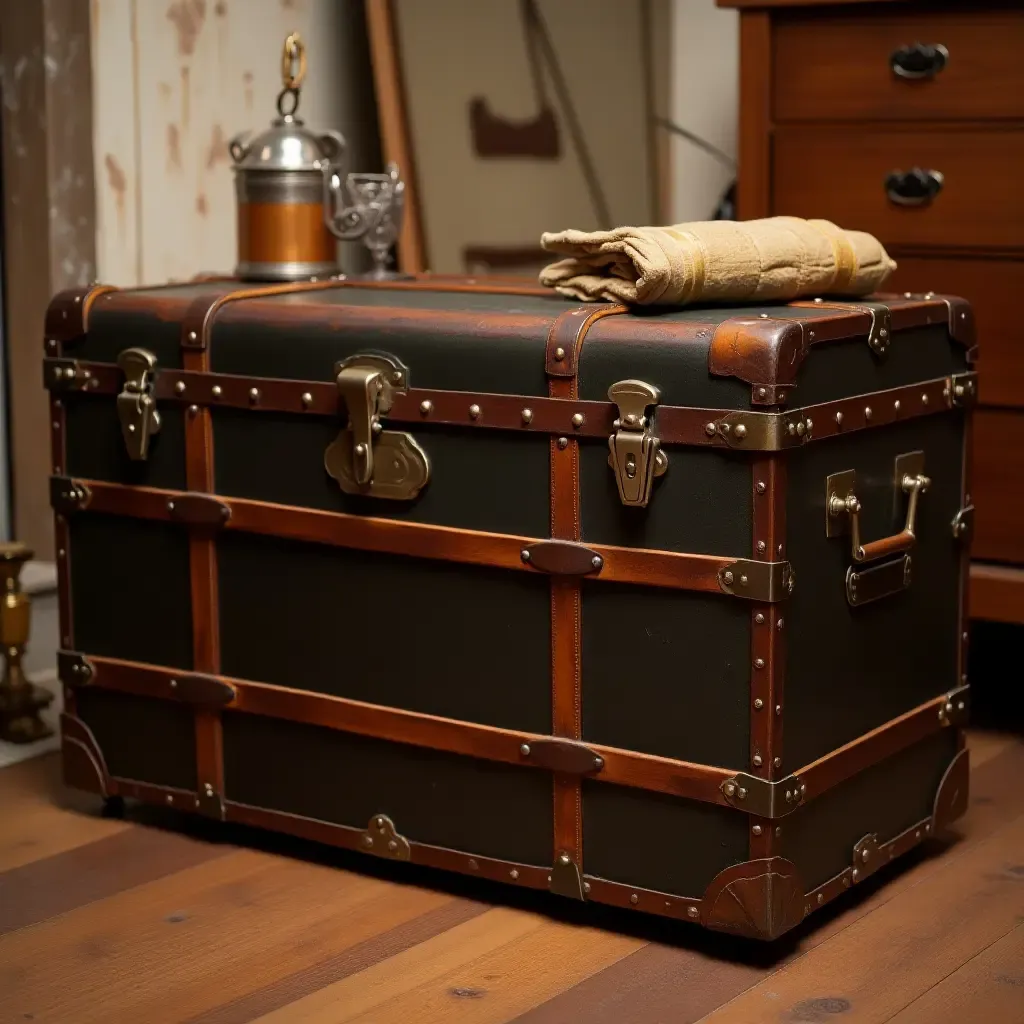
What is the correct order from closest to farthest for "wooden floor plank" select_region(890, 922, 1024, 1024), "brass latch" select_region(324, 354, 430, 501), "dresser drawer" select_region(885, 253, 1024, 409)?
"wooden floor plank" select_region(890, 922, 1024, 1024) < "brass latch" select_region(324, 354, 430, 501) < "dresser drawer" select_region(885, 253, 1024, 409)

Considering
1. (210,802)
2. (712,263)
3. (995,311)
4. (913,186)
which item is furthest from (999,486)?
(210,802)

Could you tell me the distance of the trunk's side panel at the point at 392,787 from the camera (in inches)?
76.6

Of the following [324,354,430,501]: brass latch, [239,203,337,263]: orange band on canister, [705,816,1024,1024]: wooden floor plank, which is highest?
[239,203,337,263]: orange band on canister

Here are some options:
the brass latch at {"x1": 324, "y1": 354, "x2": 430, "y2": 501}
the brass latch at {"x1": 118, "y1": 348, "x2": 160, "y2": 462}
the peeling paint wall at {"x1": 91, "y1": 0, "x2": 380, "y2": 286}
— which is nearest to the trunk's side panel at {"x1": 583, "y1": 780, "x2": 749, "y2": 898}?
the brass latch at {"x1": 324, "y1": 354, "x2": 430, "y2": 501}

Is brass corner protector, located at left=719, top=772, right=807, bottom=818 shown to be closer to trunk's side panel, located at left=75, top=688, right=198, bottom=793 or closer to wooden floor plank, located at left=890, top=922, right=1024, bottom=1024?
wooden floor plank, located at left=890, top=922, right=1024, bottom=1024

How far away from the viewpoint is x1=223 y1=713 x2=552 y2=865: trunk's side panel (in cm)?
195

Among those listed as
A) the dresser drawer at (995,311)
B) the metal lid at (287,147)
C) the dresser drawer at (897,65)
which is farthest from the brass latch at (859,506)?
the metal lid at (287,147)

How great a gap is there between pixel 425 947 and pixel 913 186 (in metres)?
1.31

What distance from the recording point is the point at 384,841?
2.04 metres

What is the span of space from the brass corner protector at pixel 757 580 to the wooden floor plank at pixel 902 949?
0.39m

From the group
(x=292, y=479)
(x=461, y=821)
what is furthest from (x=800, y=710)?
(x=292, y=479)

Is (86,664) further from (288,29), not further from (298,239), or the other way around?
(288,29)

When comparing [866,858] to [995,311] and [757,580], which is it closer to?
[757,580]

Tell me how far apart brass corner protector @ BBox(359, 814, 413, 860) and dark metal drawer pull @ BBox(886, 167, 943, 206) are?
1176mm
